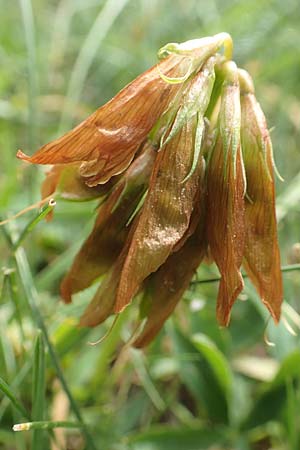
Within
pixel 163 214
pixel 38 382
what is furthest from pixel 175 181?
pixel 38 382

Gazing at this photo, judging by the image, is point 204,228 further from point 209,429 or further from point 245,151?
point 209,429

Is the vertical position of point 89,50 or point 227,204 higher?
point 89,50

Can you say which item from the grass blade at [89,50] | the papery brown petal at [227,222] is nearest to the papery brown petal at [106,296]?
the papery brown petal at [227,222]

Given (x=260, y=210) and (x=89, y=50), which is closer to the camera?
(x=260, y=210)

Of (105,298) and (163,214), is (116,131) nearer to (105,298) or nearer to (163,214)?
Answer: (163,214)

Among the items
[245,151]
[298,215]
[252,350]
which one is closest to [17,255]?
[245,151]

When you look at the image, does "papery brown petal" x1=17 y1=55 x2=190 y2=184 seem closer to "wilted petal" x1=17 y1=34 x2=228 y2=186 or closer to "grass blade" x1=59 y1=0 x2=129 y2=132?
"wilted petal" x1=17 y1=34 x2=228 y2=186
